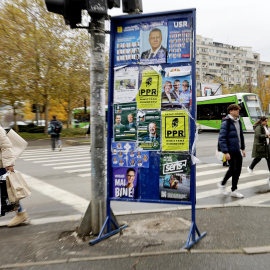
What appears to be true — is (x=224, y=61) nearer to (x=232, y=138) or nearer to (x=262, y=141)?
(x=262, y=141)

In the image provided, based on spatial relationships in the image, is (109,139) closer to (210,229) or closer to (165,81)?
(165,81)

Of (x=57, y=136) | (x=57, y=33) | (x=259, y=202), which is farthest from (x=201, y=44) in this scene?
(x=259, y=202)

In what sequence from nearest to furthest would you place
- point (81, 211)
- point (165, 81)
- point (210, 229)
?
point (165, 81)
point (210, 229)
point (81, 211)

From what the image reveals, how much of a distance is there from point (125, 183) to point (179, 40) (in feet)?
6.64

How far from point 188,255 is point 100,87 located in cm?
245

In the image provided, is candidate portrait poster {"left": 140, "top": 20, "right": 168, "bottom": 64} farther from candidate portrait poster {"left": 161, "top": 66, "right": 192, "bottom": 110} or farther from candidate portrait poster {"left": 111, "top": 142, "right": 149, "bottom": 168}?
candidate portrait poster {"left": 111, "top": 142, "right": 149, "bottom": 168}

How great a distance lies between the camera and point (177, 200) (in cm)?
413

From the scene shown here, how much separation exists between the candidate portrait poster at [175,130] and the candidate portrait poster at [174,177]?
0.39 ft

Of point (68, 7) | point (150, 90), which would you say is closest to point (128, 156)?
point (150, 90)

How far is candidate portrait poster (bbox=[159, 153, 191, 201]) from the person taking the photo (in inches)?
161

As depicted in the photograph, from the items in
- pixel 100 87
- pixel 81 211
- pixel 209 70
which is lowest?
pixel 81 211

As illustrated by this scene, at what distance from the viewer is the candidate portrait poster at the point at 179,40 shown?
12.9 ft

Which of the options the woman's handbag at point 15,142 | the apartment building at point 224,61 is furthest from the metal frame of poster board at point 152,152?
the apartment building at point 224,61

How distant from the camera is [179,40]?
3971 millimetres
